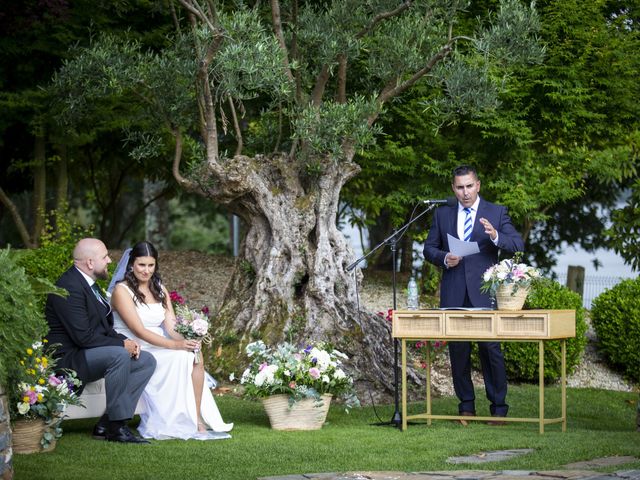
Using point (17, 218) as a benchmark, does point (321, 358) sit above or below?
below

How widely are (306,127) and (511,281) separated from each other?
3.28 m

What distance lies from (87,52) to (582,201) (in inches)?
404

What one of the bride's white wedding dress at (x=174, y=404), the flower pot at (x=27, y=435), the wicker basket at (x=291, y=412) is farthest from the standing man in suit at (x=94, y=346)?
the wicker basket at (x=291, y=412)

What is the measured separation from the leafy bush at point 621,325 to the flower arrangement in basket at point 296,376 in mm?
5333

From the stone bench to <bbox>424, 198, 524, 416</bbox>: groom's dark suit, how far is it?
278 centimetres

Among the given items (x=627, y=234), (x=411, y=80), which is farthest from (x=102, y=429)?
(x=627, y=234)

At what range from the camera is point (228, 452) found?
6.99m

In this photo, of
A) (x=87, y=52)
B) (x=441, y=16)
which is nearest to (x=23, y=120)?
(x=87, y=52)

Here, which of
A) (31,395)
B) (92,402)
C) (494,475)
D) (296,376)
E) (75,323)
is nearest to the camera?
(494,475)

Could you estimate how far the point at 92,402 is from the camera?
25.2 feet

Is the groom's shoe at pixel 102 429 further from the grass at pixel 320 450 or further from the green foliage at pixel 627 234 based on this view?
the green foliage at pixel 627 234

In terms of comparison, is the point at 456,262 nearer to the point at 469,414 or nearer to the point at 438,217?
the point at 438,217

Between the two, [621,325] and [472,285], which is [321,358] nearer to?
[472,285]

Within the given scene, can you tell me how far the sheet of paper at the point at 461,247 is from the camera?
8117 millimetres
